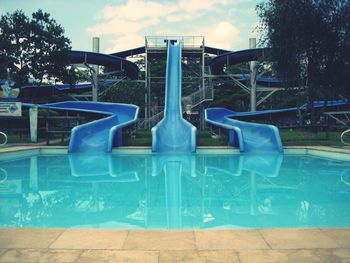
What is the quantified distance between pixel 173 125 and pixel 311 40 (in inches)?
291

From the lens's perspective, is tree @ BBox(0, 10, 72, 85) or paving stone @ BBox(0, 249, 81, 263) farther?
tree @ BBox(0, 10, 72, 85)

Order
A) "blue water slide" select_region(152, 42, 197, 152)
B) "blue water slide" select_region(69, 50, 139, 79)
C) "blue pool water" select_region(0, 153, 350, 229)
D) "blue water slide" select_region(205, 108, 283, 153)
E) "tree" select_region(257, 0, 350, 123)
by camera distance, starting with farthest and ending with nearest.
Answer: "blue water slide" select_region(69, 50, 139, 79)
"tree" select_region(257, 0, 350, 123)
"blue water slide" select_region(152, 42, 197, 152)
"blue water slide" select_region(205, 108, 283, 153)
"blue pool water" select_region(0, 153, 350, 229)

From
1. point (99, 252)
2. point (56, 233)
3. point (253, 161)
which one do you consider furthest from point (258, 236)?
point (253, 161)

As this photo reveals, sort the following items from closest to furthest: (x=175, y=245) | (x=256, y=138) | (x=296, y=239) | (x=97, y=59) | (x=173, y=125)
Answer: (x=175, y=245)
(x=296, y=239)
(x=256, y=138)
(x=173, y=125)
(x=97, y=59)

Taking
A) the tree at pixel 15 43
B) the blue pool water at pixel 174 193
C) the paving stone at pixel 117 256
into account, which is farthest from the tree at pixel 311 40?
the paving stone at pixel 117 256

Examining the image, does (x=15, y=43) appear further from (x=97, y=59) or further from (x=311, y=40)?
(x=311, y=40)

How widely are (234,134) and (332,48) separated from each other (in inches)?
268

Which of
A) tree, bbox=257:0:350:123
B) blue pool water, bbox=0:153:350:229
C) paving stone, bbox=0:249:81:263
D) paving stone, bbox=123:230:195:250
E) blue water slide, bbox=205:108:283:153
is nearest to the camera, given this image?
paving stone, bbox=0:249:81:263

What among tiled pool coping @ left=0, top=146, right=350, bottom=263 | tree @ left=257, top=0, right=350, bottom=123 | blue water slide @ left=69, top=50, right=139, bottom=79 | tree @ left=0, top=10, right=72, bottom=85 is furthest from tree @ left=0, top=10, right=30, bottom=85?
tiled pool coping @ left=0, top=146, right=350, bottom=263

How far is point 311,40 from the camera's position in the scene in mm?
17188

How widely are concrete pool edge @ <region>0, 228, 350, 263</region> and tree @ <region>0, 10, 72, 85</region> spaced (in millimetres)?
20772

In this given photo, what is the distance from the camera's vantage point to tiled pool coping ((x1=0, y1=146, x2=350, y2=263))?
308 centimetres

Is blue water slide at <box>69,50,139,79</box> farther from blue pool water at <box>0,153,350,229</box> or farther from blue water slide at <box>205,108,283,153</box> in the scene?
blue pool water at <box>0,153,350,229</box>

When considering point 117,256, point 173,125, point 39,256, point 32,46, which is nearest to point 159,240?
point 117,256
